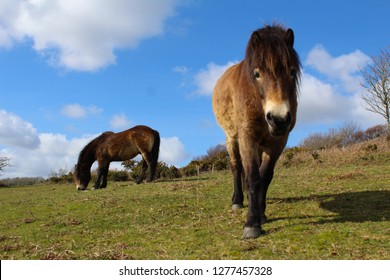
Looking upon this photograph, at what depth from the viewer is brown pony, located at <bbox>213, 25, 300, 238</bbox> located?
4418mm

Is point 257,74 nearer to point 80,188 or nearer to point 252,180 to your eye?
point 252,180

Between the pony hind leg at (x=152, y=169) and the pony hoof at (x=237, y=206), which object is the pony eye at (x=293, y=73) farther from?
the pony hind leg at (x=152, y=169)

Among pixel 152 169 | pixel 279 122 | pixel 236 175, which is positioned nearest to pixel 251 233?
pixel 279 122

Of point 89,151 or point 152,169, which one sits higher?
point 89,151

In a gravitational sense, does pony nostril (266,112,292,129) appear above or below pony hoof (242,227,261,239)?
above

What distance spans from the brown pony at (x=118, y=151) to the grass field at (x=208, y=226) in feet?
21.4

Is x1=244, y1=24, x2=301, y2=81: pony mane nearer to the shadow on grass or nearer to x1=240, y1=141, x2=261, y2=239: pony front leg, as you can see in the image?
x1=240, y1=141, x2=261, y2=239: pony front leg

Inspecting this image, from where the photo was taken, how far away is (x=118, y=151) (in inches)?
662

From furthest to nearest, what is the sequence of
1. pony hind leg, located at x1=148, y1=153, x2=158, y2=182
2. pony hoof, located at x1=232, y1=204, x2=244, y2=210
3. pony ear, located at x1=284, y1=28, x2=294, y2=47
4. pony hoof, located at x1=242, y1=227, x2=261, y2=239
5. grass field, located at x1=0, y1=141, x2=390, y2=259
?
pony hind leg, located at x1=148, y1=153, x2=158, y2=182 → pony hoof, located at x1=232, y1=204, x2=244, y2=210 → pony ear, located at x1=284, y1=28, x2=294, y2=47 → pony hoof, located at x1=242, y1=227, x2=261, y2=239 → grass field, located at x1=0, y1=141, x2=390, y2=259

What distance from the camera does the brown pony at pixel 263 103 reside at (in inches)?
174

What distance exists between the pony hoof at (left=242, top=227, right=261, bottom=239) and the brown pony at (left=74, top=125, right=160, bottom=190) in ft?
38.3

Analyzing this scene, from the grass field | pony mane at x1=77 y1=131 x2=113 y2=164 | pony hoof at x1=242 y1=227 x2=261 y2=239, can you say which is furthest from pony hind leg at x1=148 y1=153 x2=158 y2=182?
pony hoof at x1=242 y1=227 x2=261 y2=239

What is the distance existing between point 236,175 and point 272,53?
3.26 metres
